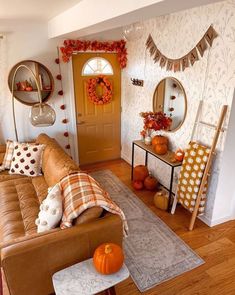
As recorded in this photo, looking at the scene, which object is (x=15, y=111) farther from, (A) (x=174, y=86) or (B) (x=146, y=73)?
(A) (x=174, y=86)

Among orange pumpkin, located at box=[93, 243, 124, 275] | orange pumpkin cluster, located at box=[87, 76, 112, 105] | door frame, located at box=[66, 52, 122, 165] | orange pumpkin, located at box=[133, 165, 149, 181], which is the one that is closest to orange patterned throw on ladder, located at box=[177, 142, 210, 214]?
orange pumpkin, located at box=[133, 165, 149, 181]

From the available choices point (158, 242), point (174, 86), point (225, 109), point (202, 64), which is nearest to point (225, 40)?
point (202, 64)

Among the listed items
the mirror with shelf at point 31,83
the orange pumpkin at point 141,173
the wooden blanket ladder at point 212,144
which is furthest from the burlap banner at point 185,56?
the mirror with shelf at point 31,83

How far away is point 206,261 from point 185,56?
2.31m

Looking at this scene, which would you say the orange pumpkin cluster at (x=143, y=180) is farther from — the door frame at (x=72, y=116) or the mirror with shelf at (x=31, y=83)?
the mirror with shelf at (x=31, y=83)

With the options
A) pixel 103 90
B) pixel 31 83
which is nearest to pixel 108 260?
pixel 31 83

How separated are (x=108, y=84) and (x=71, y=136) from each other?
118 centimetres

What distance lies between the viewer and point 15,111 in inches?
150

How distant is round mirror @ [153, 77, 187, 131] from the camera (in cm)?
303

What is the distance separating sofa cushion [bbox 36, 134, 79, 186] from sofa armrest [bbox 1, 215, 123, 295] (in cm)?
78

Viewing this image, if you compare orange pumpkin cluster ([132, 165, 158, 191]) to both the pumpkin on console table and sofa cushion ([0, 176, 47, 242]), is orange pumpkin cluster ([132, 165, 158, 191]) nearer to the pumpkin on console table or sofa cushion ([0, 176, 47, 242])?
the pumpkin on console table

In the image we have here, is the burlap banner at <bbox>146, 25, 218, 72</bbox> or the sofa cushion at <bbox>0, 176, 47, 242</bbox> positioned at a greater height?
the burlap banner at <bbox>146, 25, 218, 72</bbox>

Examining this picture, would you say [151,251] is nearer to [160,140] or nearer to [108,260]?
[108,260]

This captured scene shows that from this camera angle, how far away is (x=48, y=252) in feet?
5.43
